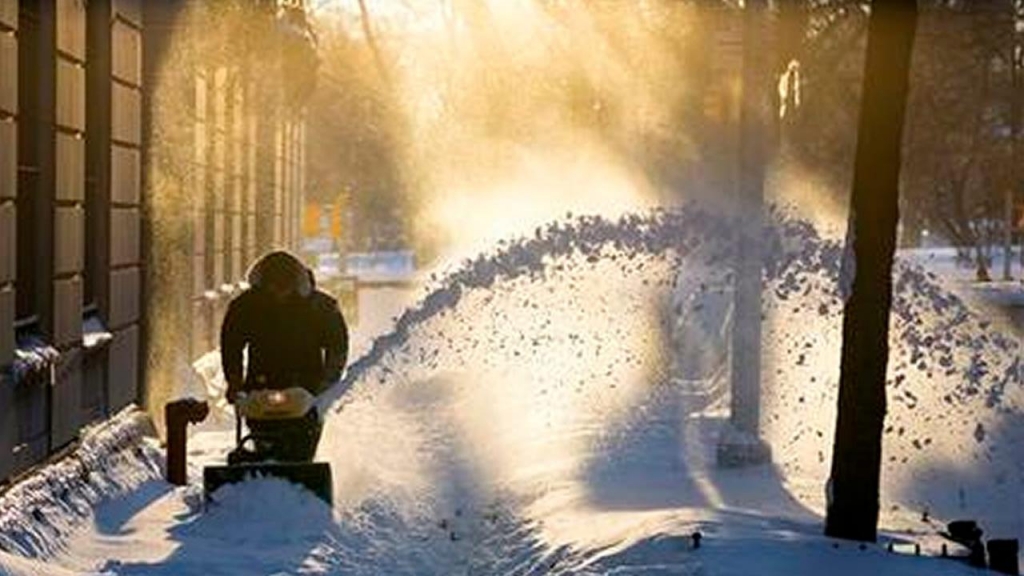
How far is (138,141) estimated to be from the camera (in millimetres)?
14164

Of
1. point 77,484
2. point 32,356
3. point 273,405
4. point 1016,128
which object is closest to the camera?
point 32,356

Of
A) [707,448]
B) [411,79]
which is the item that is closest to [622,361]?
[707,448]

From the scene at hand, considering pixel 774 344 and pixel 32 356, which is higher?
pixel 32 356

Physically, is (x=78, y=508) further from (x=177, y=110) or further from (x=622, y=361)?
(x=622, y=361)

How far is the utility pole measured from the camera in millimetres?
13203

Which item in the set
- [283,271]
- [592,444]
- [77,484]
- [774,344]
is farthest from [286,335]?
[774,344]

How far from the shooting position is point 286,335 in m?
11.1

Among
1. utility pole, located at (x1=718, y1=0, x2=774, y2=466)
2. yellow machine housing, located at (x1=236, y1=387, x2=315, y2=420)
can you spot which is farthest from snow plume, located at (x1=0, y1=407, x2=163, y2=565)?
utility pole, located at (x1=718, y1=0, x2=774, y2=466)

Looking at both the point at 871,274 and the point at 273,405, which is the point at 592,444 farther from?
the point at 871,274

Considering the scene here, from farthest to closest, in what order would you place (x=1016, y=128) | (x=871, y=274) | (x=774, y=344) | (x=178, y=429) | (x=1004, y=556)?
1. (x=1016, y=128)
2. (x=774, y=344)
3. (x=178, y=429)
4. (x=871, y=274)
5. (x=1004, y=556)

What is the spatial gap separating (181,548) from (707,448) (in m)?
5.80

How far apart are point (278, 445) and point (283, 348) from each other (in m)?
0.63

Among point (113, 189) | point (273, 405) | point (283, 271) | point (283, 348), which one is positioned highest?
point (113, 189)

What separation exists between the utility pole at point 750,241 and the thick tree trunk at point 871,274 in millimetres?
3970
